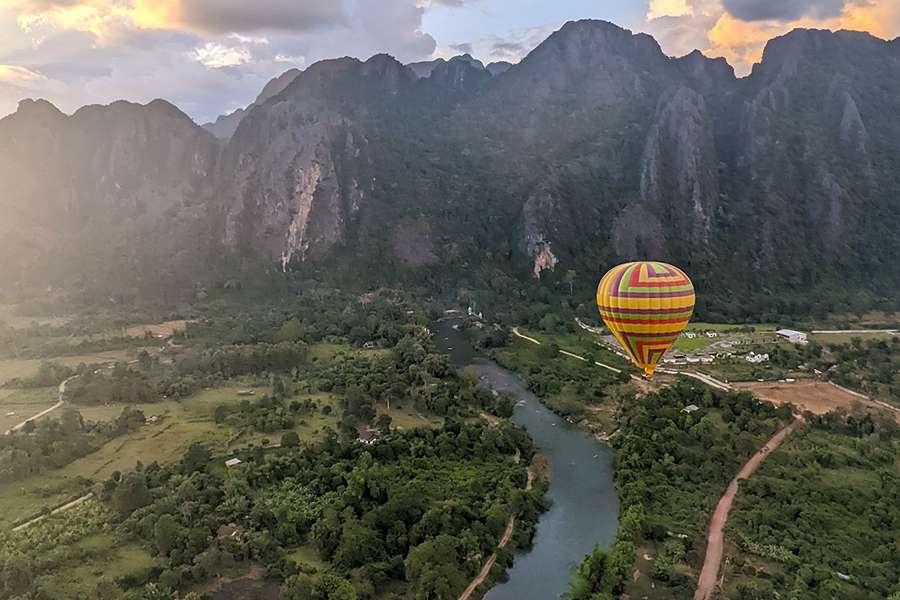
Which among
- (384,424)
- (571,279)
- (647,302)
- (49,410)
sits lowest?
(384,424)

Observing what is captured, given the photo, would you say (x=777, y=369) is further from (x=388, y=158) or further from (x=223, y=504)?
(x=388, y=158)

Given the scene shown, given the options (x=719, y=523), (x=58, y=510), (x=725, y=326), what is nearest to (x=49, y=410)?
(x=58, y=510)

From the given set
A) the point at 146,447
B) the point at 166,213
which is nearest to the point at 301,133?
the point at 166,213

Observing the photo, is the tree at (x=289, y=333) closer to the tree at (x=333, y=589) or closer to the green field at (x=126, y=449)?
the green field at (x=126, y=449)

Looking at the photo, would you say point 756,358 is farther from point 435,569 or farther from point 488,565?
point 435,569

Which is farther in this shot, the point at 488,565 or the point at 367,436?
the point at 367,436

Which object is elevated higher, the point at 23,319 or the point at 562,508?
the point at 23,319
